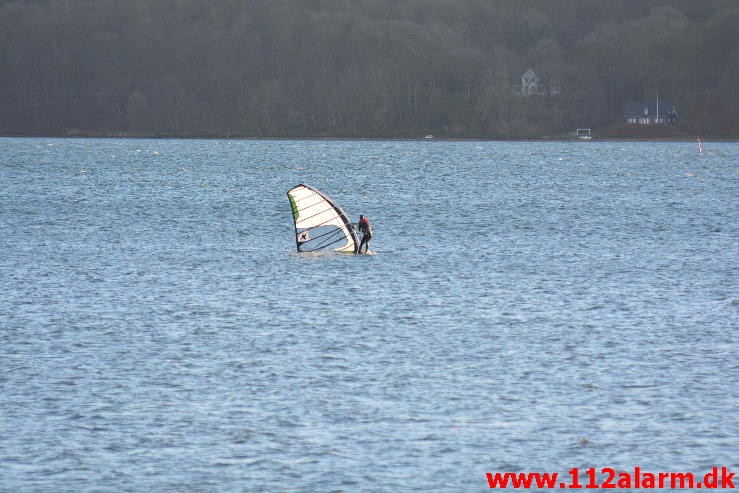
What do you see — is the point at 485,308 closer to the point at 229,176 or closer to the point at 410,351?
the point at 410,351

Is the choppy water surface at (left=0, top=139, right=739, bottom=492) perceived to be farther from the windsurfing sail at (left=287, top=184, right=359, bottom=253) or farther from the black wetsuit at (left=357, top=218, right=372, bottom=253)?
the windsurfing sail at (left=287, top=184, right=359, bottom=253)

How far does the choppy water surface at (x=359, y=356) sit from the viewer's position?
2355 cm

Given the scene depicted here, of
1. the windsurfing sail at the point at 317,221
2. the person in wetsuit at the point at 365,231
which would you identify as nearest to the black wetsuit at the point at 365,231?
the person in wetsuit at the point at 365,231

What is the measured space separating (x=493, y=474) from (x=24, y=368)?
1342 centimetres

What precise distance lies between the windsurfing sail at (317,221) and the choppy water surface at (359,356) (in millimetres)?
2080

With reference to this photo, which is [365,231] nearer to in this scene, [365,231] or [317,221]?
[365,231]

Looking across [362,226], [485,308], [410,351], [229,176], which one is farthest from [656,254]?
[229,176]

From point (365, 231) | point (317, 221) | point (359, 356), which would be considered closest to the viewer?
point (359, 356)

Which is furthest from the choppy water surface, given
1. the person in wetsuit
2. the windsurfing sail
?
the windsurfing sail

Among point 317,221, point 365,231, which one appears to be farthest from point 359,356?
point 317,221

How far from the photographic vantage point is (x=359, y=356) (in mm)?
32531

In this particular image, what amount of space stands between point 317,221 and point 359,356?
2599 cm

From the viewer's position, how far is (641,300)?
42.7 metres

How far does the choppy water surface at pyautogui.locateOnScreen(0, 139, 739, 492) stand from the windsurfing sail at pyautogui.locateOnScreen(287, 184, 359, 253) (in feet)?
6.82
